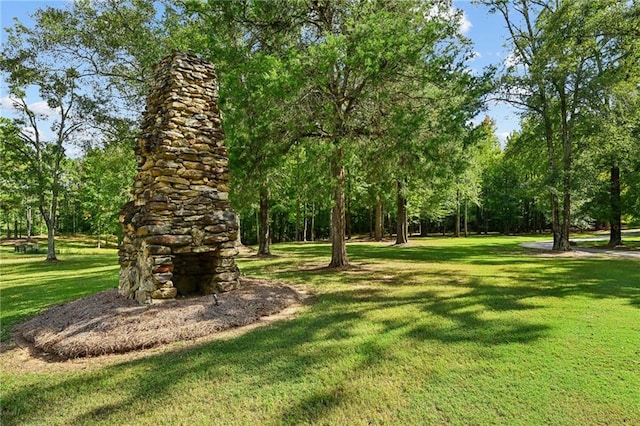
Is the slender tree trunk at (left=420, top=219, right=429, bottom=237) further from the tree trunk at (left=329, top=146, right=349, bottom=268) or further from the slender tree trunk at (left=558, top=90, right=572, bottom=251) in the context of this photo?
the tree trunk at (left=329, top=146, right=349, bottom=268)

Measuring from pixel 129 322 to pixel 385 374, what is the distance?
380 centimetres

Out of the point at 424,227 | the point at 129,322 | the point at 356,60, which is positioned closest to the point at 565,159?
the point at 356,60

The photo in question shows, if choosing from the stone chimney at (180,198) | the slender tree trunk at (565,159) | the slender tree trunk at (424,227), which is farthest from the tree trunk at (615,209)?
the slender tree trunk at (424,227)

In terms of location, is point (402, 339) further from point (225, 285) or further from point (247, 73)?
point (247, 73)

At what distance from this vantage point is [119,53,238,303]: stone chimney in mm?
6547

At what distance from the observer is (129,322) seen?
18.0 feet

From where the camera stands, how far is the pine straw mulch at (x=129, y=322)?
4969mm

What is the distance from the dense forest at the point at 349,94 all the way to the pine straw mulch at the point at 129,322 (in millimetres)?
4386

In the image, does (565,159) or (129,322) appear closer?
(129,322)

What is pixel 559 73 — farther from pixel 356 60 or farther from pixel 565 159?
pixel 356 60

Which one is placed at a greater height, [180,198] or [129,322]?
[180,198]

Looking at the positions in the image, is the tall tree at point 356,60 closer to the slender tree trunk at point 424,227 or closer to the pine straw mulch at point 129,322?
the pine straw mulch at point 129,322

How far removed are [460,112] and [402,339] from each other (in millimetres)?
6520

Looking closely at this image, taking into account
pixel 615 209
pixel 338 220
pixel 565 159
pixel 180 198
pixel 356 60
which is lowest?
pixel 338 220
